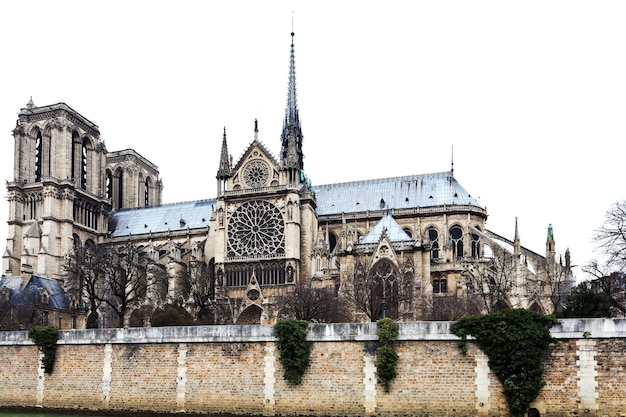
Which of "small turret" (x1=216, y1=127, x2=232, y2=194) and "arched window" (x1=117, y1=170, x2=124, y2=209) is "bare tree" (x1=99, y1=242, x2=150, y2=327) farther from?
"arched window" (x1=117, y1=170, x2=124, y2=209)

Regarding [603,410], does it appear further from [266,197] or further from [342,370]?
[266,197]

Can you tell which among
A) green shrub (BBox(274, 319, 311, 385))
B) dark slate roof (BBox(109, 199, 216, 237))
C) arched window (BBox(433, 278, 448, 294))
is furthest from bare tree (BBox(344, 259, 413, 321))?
dark slate roof (BBox(109, 199, 216, 237))

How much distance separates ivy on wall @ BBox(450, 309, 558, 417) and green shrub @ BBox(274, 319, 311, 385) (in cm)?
605

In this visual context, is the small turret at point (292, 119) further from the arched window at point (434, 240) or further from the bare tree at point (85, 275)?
the bare tree at point (85, 275)

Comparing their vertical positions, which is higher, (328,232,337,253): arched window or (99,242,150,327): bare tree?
(328,232,337,253): arched window

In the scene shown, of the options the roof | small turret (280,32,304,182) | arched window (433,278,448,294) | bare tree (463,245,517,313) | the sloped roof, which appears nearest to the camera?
bare tree (463,245,517,313)

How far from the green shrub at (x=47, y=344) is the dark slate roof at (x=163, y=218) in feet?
138

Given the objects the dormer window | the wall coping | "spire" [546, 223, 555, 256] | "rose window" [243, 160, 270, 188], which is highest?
"rose window" [243, 160, 270, 188]

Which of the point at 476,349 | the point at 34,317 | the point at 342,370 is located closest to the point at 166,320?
the point at 34,317

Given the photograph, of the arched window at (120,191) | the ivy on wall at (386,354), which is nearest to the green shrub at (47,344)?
the ivy on wall at (386,354)

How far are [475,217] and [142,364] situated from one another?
4073 cm

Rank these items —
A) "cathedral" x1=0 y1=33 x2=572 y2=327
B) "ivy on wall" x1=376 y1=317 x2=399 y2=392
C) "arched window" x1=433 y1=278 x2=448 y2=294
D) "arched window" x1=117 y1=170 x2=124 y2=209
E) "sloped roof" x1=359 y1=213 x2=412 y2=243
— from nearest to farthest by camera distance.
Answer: "ivy on wall" x1=376 y1=317 x2=399 y2=392, "cathedral" x1=0 y1=33 x2=572 y2=327, "arched window" x1=433 y1=278 x2=448 y2=294, "sloped roof" x1=359 y1=213 x2=412 y2=243, "arched window" x1=117 y1=170 x2=124 y2=209

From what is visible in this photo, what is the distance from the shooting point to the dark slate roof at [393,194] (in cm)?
6650

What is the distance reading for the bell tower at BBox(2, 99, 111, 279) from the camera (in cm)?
6962
